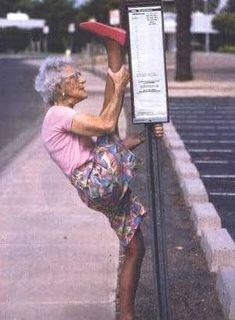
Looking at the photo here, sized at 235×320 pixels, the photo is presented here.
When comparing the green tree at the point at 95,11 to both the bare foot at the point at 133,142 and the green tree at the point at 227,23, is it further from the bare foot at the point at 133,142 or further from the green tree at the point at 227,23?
the bare foot at the point at 133,142

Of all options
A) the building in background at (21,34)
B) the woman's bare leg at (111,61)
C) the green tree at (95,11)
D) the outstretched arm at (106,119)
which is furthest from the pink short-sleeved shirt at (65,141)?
the building in background at (21,34)

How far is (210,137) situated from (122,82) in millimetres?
10555

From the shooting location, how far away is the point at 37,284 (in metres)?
6.56

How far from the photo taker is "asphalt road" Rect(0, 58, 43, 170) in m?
15.3

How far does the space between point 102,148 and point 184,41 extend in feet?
90.3

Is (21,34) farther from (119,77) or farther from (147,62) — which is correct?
(147,62)

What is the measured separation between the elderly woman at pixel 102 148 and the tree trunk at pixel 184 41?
88.4 feet

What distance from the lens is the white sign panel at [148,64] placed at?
4945 mm

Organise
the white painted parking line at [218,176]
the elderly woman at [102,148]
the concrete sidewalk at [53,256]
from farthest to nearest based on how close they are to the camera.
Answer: the white painted parking line at [218,176], the concrete sidewalk at [53,256], the elderly woman at [102,148]

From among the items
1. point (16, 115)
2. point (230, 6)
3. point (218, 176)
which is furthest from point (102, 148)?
point (230, 6)

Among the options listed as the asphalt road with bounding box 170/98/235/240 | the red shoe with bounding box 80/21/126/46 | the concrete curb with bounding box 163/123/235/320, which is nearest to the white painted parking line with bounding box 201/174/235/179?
the asphalt road with bounding box 170/98/235/240

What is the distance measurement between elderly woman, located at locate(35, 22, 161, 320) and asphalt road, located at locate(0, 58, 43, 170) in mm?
7351

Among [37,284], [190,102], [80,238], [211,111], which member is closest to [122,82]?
[37,284]

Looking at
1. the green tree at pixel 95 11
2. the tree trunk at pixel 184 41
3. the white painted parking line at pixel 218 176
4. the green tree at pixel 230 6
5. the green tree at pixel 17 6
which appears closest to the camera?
the white painted parking line at pixel 218 176
